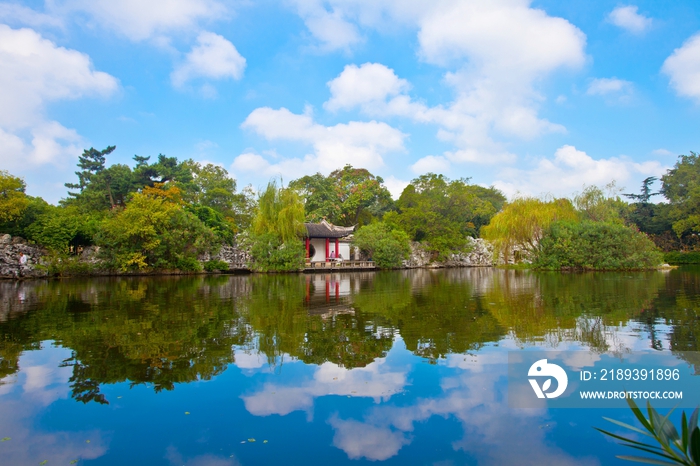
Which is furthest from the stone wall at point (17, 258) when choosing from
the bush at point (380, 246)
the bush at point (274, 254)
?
the bush at point (380, 246)

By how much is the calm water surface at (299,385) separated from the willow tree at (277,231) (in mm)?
16064

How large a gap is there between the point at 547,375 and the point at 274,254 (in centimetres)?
2131

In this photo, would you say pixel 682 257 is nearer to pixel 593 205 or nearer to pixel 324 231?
pixel 593 205

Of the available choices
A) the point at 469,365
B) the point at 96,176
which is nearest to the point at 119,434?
the point at 469,365

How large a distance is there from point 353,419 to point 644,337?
4.62 metres

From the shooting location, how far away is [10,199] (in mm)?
19969

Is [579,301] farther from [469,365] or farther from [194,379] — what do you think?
[194,379]

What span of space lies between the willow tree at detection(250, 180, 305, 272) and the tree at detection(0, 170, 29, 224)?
35.8 feet

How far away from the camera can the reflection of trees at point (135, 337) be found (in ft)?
15.2

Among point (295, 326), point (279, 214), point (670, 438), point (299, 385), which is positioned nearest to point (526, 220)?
point (279, 214)

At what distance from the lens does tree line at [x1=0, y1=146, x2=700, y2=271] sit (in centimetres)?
2206

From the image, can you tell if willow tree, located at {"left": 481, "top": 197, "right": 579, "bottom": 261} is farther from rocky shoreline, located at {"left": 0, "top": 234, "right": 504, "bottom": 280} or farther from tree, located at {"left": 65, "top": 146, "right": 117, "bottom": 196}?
tree, located at {"left": 65, "top": 146, "right": 117, "bottom": 196}

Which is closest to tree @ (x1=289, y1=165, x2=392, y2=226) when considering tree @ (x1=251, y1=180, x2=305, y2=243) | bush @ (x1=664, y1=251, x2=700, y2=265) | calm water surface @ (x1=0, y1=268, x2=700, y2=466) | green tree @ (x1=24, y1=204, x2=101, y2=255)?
tree @ (x1=251, y1=180, x2=305, y2=243)

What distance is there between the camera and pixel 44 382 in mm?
4395
